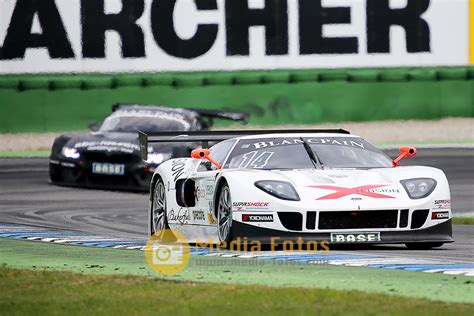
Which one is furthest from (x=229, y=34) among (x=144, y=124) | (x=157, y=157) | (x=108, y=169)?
(x=157, y=157)

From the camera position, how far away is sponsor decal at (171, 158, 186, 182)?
526 inches

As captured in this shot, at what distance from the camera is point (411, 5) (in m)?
30.4

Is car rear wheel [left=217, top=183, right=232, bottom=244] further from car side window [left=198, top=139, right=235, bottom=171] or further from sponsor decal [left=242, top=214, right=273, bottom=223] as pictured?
car side window [left=198, top=139, right=235, bottom=171]

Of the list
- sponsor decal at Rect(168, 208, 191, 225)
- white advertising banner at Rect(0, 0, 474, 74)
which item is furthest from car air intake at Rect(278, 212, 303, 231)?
white advertising banner at Rect(0, 0, 474, 74)

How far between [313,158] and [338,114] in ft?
56.8

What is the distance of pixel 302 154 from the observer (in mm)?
12531

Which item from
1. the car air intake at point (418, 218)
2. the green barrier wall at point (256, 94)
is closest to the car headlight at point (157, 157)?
the green barrier wall at point (256, 94)

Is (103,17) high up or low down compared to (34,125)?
up

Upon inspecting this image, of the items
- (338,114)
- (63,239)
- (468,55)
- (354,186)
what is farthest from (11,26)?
(354,186)

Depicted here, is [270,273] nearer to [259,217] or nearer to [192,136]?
[259,217]

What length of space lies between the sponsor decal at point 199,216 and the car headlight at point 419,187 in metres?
1.82

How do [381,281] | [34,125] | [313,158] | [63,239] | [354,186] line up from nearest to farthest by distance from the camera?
[381,281] → [354,186] → [313,158] → [63,239] → [34,125]

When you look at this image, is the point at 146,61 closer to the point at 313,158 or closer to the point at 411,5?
the point at 411,5

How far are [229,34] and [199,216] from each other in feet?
58.2
